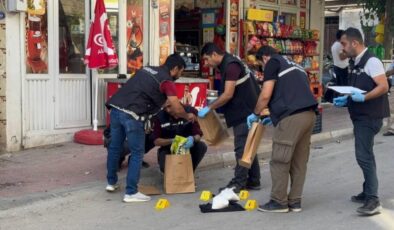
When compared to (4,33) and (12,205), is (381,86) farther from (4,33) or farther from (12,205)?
(4,33)

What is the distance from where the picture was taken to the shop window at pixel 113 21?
1048cm

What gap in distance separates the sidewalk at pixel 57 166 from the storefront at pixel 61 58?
0.48 metres

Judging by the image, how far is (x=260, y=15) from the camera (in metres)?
13.6

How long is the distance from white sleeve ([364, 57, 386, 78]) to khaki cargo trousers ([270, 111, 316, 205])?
28.5 inches

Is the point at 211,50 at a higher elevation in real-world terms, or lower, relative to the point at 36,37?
lower

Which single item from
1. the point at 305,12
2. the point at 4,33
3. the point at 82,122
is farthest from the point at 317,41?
the point at 4,33

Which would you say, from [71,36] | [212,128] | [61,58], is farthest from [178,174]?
[71,36]

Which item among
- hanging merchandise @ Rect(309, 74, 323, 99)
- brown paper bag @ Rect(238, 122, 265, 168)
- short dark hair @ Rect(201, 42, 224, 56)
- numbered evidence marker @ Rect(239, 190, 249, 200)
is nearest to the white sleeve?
brown paper bag @ Rect(238, 122, 265, 168)

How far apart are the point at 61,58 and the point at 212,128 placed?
4000 mm

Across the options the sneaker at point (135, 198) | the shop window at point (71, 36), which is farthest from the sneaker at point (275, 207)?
the shop window at point (71, 36)

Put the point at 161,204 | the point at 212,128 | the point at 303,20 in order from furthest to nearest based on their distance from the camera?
1. the point at 303,20
2. the point at 212,128
3. the point at 161,204

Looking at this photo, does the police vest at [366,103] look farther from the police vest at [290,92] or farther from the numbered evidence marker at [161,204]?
the numbered evidence marker at [161,204]

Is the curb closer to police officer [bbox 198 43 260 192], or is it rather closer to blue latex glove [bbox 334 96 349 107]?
police officer [bbox 198 43 260 192]

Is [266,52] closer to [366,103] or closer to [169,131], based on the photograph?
[366,103]
